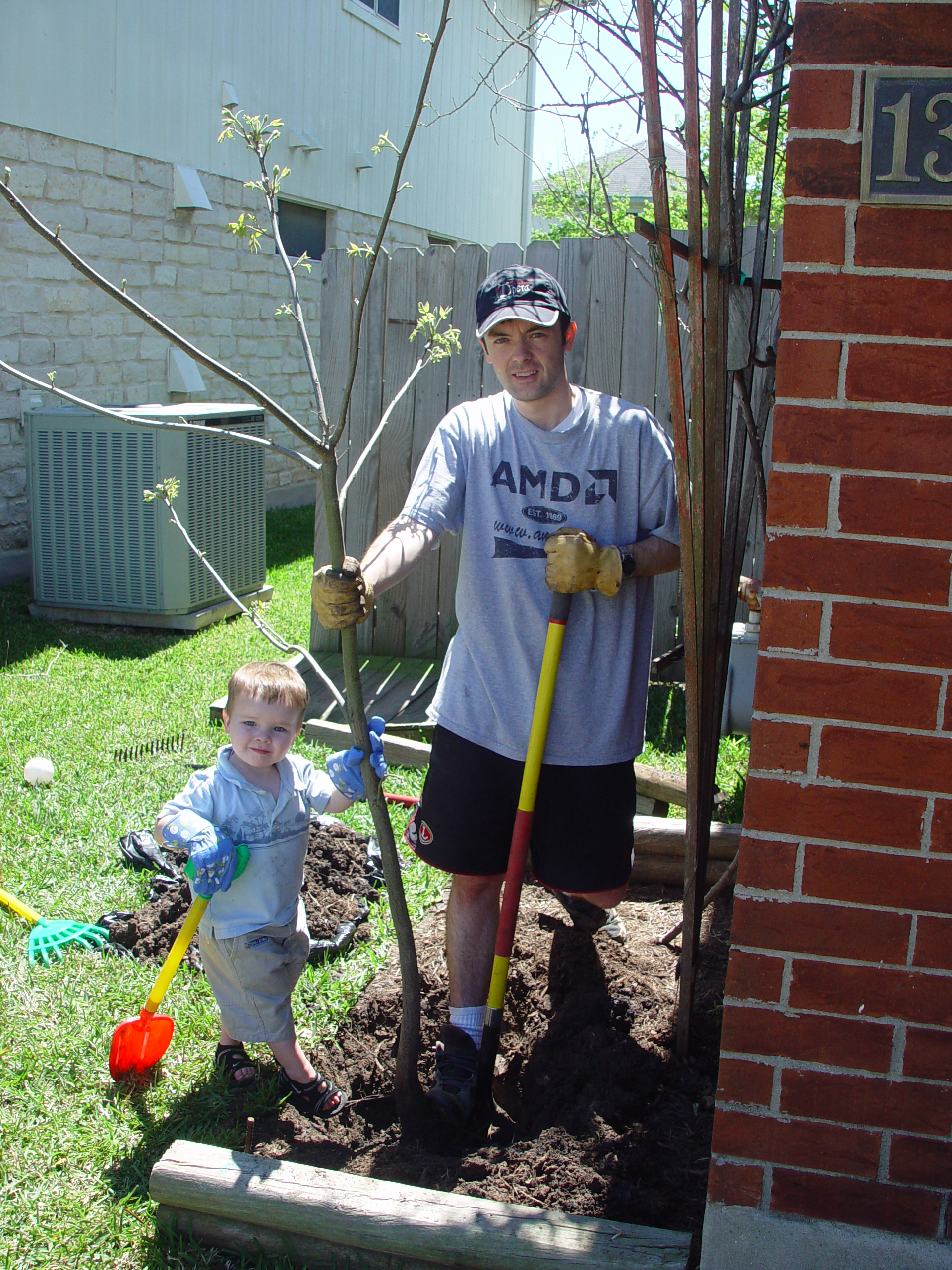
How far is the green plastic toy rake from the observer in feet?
10.5

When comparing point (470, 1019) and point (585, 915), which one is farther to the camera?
point (585, 915)

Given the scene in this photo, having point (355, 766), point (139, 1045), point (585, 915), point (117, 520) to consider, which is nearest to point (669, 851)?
point (585, 915)

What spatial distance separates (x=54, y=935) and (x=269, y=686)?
1280mm

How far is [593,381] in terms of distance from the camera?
5645 millimetres

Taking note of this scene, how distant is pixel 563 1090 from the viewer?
104 inches

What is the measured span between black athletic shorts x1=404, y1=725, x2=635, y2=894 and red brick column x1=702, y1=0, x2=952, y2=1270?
2.98ft

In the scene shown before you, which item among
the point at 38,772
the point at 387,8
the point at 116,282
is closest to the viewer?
the point at 38,772

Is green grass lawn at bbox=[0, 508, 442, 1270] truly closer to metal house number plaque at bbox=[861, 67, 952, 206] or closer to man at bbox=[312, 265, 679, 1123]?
man at bbox=[312, 265, 679, 1123]

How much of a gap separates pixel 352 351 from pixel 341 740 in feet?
9.86

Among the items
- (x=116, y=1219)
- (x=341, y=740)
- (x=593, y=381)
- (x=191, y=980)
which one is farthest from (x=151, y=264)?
(x=116, y=1219)

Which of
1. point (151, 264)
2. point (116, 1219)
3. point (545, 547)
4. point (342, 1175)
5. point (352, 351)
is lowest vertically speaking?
point (116, 1219)

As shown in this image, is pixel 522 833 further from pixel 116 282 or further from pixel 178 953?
pixel 116 282

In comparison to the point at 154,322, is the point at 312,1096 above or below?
below

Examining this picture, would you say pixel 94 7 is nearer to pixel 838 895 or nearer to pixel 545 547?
pixel 545 547
